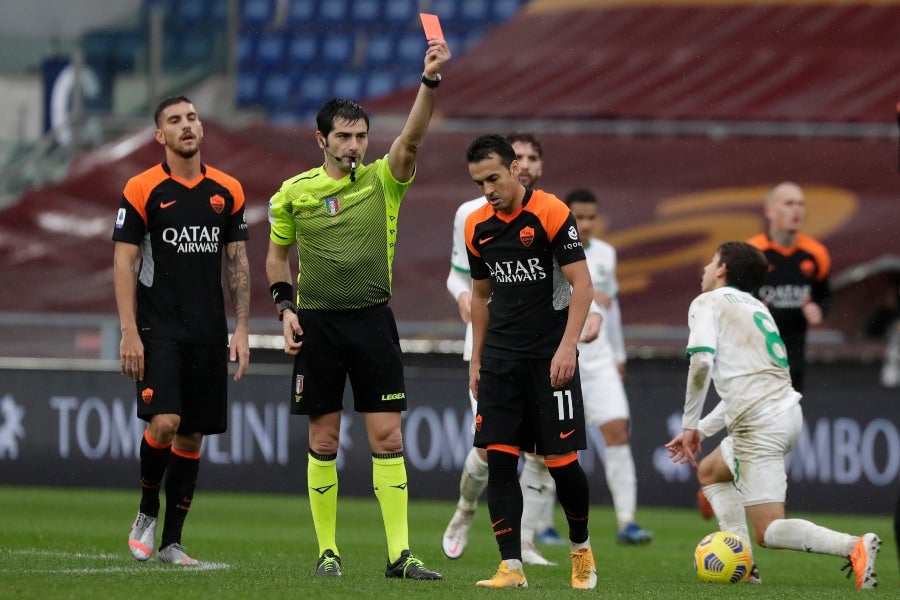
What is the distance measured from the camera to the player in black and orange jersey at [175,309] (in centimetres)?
757

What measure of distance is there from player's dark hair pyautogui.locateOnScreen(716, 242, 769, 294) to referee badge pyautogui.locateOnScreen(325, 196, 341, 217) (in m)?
1.91

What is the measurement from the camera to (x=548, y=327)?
7098 millimetres

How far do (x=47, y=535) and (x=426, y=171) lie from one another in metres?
9.25

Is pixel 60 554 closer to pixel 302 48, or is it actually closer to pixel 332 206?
pixel 332 206

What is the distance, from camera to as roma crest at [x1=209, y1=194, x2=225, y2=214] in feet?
25.4

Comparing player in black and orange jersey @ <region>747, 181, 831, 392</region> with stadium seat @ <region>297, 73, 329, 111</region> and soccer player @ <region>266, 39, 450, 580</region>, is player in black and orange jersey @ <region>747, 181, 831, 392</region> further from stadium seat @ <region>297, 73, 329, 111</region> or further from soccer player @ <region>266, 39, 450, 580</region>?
stadium seat @ <region>297, 73, 329, 111</region>

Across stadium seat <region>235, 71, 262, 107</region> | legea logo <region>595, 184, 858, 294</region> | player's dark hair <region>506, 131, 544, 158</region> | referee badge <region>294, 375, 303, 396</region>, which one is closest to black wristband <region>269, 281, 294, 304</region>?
referee badge <region>294, 375, 303, 396</region>

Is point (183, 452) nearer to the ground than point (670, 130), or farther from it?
nearer to the ground

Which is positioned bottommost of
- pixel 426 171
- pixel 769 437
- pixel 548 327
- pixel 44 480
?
pixel 44 480

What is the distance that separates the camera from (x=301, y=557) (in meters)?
8.79

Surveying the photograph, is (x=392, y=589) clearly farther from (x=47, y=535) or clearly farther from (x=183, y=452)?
(x=47, y=535)

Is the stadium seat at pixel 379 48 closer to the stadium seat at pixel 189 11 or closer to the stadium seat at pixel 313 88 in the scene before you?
the stadium seat at pixel 313 88

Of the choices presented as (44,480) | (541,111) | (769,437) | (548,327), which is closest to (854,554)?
(769,437)

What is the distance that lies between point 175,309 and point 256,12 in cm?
1705
